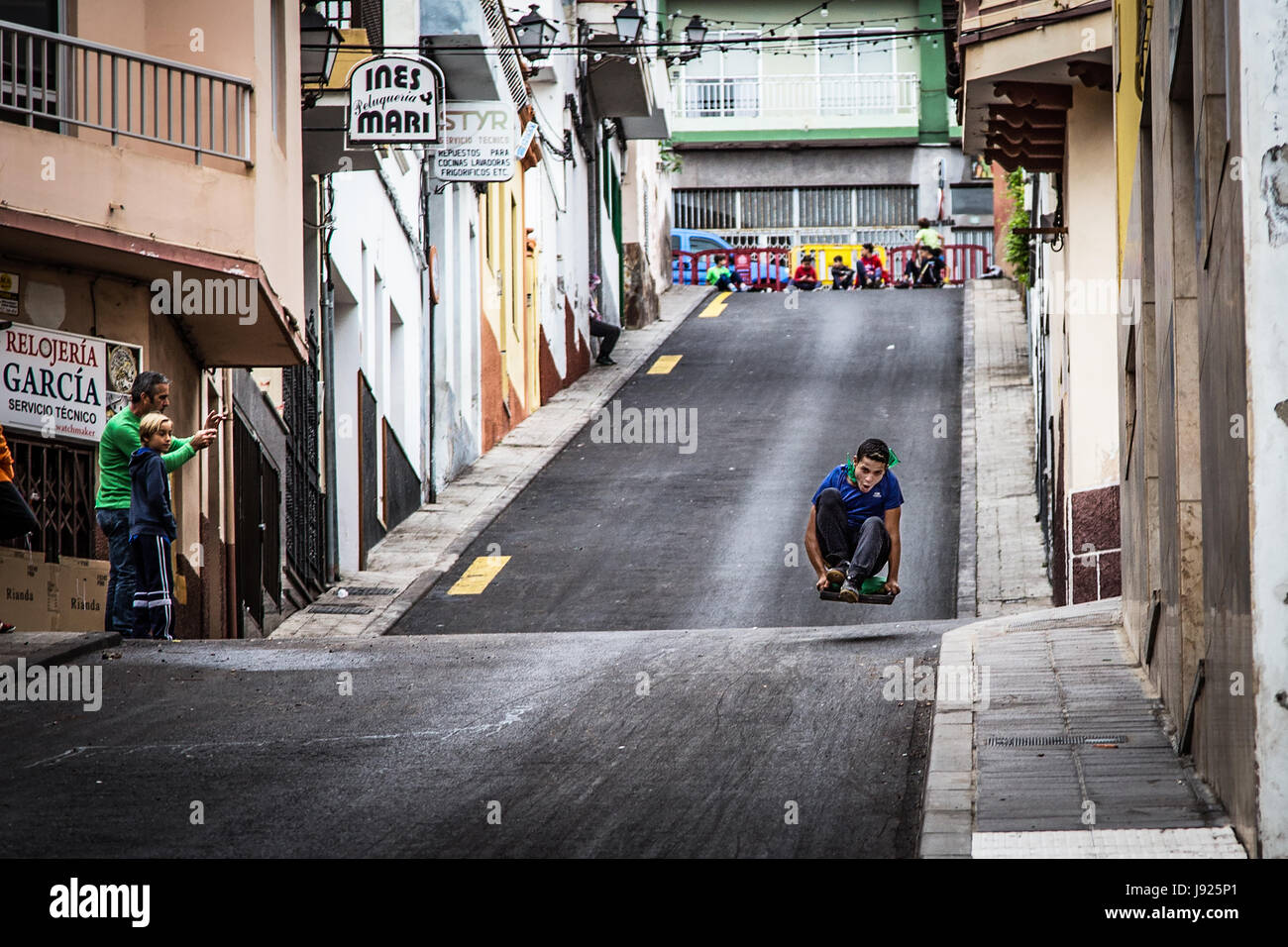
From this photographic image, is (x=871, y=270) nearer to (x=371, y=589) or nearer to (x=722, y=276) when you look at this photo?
(x=722, y=276)

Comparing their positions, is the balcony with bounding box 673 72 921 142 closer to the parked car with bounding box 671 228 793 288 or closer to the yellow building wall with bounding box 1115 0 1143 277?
the parked car with bounding box 671 228 793 288

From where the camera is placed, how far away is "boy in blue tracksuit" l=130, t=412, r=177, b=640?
12.5 metres

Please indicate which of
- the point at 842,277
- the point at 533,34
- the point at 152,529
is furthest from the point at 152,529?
the point at 842,277

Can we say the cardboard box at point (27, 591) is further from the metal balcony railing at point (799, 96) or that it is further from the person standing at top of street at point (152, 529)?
the metal balcony railing at point (799, 96)

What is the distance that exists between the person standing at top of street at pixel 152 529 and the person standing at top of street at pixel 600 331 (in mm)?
24792

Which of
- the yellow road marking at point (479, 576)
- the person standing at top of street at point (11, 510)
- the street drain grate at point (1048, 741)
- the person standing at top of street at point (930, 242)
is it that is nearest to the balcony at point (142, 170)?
the person standing at top of street at point (11, 510)

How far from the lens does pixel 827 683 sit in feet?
34.0

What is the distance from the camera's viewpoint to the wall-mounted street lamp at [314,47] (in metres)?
18.2

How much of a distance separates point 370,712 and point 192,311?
20.5ft

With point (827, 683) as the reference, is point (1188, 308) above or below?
above
